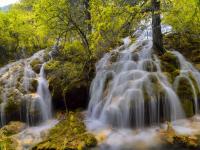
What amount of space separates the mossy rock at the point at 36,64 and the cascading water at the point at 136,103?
11.5 ft

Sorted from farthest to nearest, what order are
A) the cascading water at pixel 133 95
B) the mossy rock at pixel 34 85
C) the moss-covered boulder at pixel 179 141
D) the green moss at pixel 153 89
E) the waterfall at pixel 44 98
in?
the mossy rock at pixel 34 85, the waterfall at pixel 44 98, the green moss at pixel 153 89, the cascading water at pixel 133 95, the moss-covered boulder at pixel 179 141

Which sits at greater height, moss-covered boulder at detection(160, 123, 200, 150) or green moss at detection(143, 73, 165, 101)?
green moss at detection(143, 73, 165, 101)

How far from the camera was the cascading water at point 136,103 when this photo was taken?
9195 mm

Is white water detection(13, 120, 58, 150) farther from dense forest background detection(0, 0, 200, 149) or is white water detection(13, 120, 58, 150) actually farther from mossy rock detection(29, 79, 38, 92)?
mossy rock detection(29, 79, 38, 92)

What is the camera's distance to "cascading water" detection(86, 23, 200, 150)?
30.2 ft

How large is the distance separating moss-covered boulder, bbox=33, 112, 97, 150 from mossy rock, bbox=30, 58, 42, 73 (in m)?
4.26

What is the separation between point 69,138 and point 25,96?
154 inches

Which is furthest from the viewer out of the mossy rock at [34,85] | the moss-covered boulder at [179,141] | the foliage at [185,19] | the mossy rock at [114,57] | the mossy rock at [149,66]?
the mossy rock at [114,57]

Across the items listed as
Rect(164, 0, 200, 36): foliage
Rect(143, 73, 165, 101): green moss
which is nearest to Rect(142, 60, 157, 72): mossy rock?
Rect(143, 73, 165, 101): green moss

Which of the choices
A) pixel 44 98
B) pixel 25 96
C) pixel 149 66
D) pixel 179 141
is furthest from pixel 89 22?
pixel 179 141

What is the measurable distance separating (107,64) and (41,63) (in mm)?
3820

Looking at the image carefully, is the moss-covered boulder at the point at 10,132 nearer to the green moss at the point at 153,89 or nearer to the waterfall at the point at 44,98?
the waterfall at the point at 44,98

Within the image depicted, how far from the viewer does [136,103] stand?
9.92 meters

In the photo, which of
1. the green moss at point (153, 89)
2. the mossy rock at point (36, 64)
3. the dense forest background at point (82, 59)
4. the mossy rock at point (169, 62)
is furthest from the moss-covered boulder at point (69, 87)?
the mossy rock at point (169, 62)
